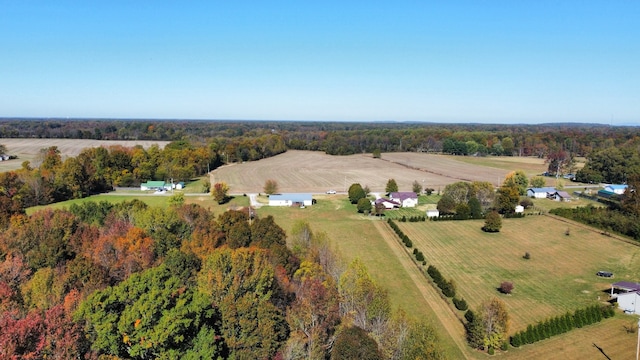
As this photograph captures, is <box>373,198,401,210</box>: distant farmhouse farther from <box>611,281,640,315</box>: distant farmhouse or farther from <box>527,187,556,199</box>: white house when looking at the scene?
<box>611,281,640,315</box>: distant farmhouse

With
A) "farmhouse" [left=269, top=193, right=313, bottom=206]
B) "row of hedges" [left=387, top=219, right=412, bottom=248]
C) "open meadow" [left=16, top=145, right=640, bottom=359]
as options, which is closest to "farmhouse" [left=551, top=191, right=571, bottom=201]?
"open meadow" [left=16, top=145, right=640, bottom=359]

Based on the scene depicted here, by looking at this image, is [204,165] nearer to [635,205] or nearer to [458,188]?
[458,188]

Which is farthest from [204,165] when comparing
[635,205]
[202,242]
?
[635,205]

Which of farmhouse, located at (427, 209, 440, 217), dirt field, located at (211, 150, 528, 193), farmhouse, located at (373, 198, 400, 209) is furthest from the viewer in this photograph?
dirt field, located at (211, 150, 528, 193)

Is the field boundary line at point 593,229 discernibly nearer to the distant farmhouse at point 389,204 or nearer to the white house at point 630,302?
the white house at point 630,302

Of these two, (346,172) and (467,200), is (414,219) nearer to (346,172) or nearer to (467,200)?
(467,200)

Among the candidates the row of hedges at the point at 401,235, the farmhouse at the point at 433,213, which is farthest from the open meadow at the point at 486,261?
the farmhouse at the point at 433,213
